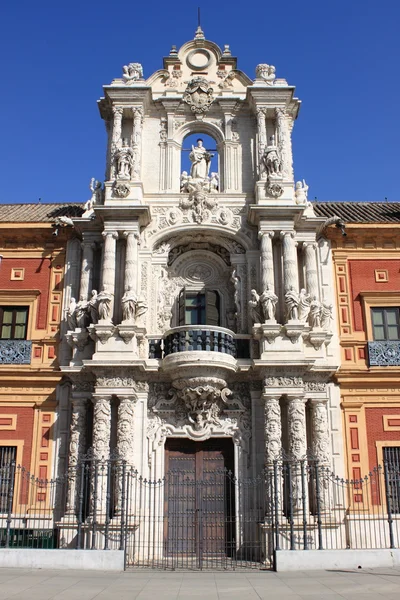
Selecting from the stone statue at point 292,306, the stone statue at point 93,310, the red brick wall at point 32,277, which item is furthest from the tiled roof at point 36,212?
the stone statue at point 292,306

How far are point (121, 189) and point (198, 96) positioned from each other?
16.2 ft

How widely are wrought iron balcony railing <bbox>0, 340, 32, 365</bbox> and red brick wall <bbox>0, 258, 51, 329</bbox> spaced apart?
111 cm

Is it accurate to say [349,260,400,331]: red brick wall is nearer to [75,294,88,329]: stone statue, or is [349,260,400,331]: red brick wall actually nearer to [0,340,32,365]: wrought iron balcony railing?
[75,294,88,329]: stone statue

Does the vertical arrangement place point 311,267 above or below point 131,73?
below

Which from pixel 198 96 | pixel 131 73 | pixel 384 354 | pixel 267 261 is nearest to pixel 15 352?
pixel 267 261

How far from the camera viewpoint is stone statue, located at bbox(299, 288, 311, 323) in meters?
20.5

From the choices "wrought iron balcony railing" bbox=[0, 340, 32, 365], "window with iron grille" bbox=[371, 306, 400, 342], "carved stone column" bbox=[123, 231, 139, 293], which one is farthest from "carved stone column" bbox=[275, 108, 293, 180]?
"wrought iron balcony railing" bbox=[0, 340, 32, 365]

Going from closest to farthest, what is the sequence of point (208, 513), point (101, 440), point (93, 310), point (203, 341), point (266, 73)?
point (208, 513) → point (101, 440) → point (203, 341) → point (93, 310) → point (266, 73)

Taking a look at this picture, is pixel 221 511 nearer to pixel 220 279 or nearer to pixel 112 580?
pixel 112 580

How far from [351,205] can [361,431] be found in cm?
931

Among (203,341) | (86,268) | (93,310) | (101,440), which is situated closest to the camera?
(101,440)

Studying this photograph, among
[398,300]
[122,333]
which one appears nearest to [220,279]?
[122,333]

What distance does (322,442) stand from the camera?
64.5 feet

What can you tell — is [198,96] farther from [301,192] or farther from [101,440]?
[101,440]
